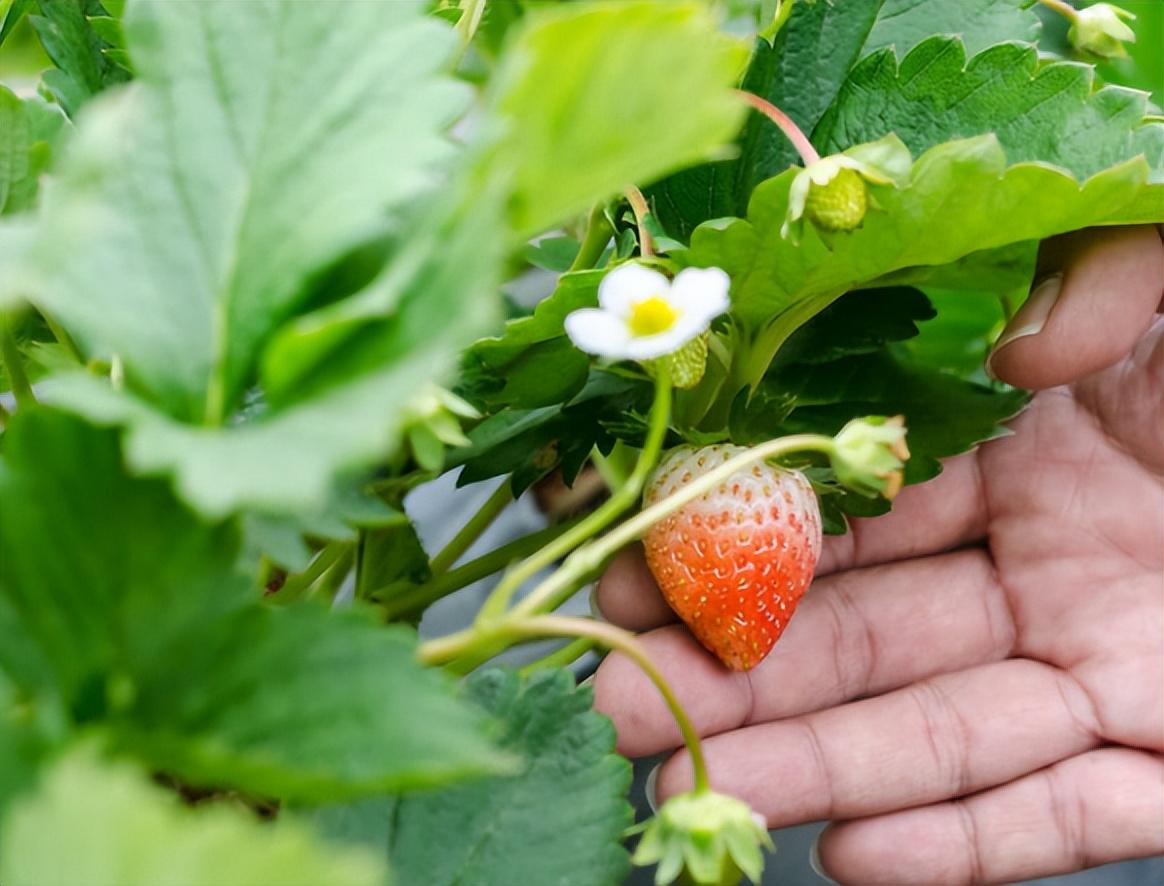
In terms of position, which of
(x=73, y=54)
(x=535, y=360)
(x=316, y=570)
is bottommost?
(x=316, y=570)

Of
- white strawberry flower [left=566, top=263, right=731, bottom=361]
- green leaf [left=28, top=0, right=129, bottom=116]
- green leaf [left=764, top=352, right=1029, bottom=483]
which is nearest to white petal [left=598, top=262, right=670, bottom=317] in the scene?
white strawberry flower [left=566, top=263, right=731, bottom=361]

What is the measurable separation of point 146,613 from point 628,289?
21 cm

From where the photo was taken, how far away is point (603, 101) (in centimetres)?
26

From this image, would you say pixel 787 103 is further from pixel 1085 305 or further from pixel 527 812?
pixel 527 812

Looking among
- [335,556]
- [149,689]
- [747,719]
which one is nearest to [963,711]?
[747,719]

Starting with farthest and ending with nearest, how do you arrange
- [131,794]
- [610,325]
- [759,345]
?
[759,345]
[610,325]
[131,794]

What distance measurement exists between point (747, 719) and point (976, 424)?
0.21m

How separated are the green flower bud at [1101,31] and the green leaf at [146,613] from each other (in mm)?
522

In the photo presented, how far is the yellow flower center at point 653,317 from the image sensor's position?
0.40 meters

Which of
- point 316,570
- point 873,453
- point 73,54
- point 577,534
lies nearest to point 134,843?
point 577,534

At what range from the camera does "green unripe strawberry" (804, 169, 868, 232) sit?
0.46 m

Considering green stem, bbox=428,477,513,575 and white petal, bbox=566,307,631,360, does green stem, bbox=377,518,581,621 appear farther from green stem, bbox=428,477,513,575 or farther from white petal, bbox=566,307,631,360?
white petal, bbox=566,307,631,360

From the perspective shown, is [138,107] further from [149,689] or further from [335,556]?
[335,556]

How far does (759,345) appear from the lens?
58 centimetres
